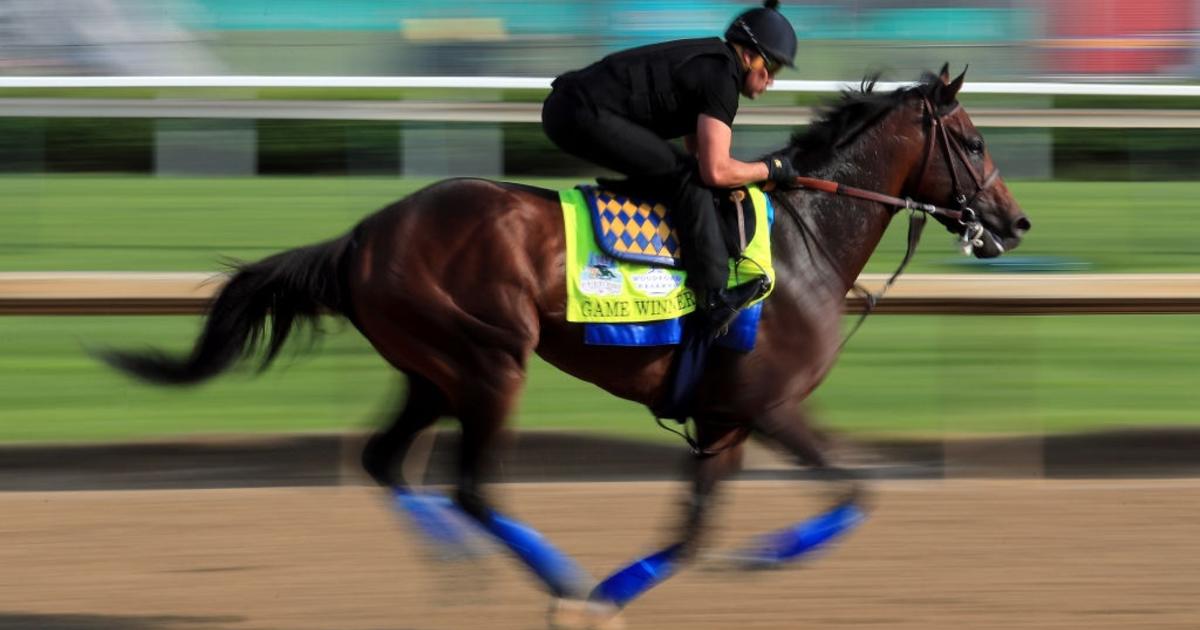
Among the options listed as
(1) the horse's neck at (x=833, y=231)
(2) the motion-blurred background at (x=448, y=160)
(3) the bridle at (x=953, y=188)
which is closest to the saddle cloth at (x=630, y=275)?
(1) the horse's neck at (x=833, y=231)

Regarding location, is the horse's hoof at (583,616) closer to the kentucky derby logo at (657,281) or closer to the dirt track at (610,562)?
the dirt track at (610,562)

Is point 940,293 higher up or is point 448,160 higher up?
point 448,160

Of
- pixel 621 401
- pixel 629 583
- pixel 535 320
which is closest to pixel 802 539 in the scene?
pixel 629 583

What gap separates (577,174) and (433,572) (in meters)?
6.87

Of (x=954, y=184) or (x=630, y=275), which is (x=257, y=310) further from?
(x=954, y=184)

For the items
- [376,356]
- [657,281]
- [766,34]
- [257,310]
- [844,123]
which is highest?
[766,34]

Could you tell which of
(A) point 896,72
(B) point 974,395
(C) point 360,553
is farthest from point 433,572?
(A) point 896,72

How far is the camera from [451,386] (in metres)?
4.81

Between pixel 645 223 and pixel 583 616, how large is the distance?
3.52ft

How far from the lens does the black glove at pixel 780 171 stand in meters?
4.93

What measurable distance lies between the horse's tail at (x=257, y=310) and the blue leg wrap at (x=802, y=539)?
131 centimetres

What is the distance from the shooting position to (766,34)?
4.90m

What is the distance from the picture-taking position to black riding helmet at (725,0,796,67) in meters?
4.90

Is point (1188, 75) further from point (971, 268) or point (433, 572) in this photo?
point (433, 572)
